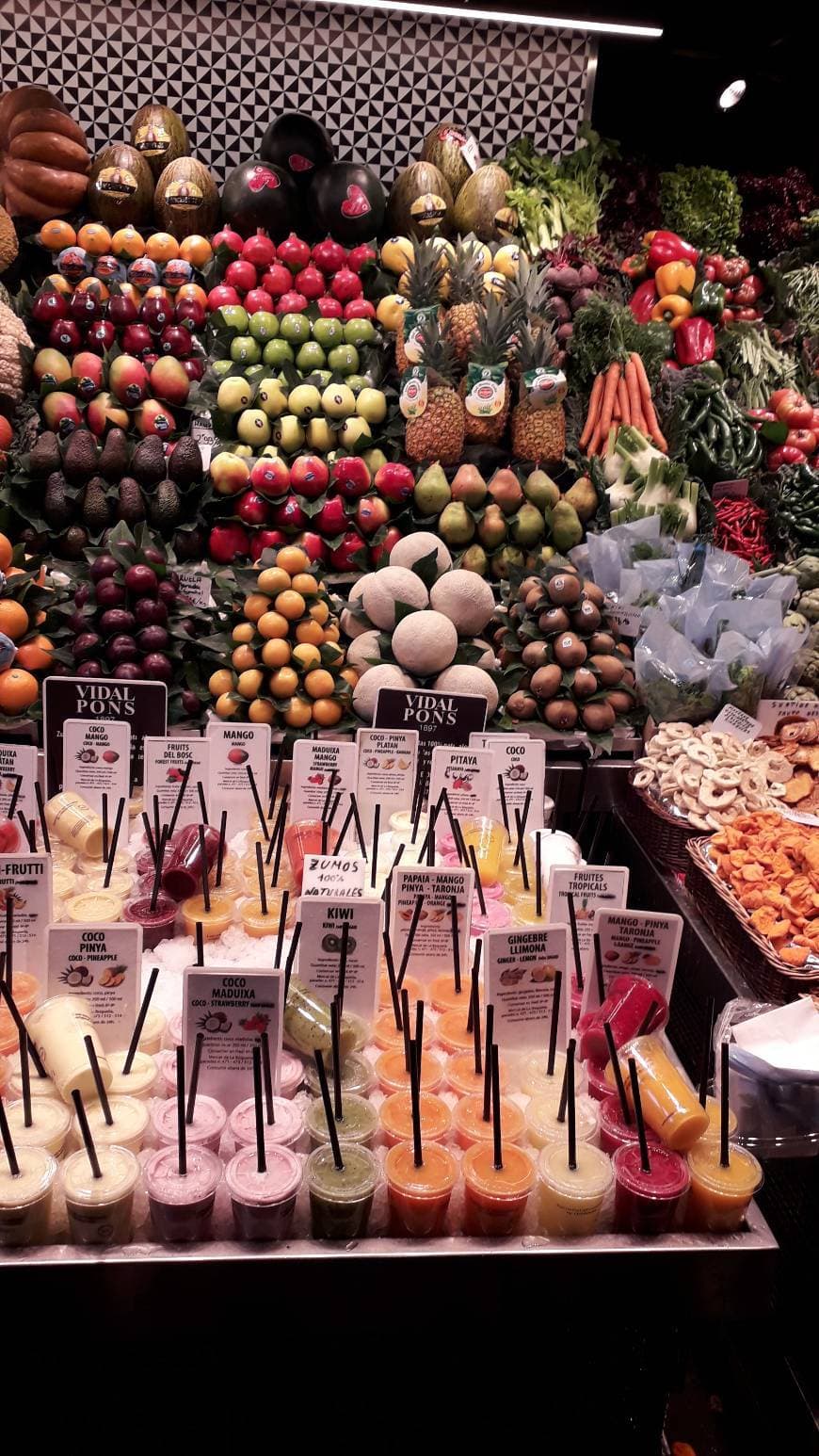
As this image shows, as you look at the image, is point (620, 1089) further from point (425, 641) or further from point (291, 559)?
point (291, 559)

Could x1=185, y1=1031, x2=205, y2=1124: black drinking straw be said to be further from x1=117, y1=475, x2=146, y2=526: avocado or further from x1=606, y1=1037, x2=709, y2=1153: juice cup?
x1=117, y1=475, x2=146, y2=526: avocado

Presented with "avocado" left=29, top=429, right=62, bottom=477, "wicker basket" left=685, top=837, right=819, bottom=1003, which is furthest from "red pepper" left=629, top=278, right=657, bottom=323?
"wicker basket" left=685, top=837, right=819, bottom=1003

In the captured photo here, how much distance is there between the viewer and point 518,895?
2.26m

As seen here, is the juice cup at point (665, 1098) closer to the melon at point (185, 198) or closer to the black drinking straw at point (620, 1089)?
the black drinking straw at point (620, 1089)

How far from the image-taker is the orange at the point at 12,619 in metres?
3.04

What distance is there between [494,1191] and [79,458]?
9.93ft

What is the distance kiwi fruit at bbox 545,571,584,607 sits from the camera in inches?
127

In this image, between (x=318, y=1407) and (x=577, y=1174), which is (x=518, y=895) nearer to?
(x=577, y=1174)

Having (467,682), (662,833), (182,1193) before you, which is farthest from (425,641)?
(182,1193)

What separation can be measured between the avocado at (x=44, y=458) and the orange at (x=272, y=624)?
1193 millimetres

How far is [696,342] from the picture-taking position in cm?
497

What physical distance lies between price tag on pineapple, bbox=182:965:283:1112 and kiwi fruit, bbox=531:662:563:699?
178 centimetres

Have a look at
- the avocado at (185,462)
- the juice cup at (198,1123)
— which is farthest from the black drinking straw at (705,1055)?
the avocado at (185,462)

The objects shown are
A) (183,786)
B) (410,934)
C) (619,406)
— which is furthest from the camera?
(619,406)
